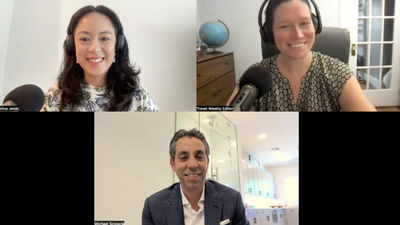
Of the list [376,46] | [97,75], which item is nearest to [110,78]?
[97,75]

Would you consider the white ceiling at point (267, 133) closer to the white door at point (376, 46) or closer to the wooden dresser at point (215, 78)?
the wooden dresser at point (215, 78)

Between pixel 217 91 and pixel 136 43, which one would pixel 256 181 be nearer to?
pixel 217 91

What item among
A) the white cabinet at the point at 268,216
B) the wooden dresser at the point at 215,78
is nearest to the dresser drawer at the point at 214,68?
the wooden dresser at the point at 215,78

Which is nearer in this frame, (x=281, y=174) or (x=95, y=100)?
(x=281, y=174)

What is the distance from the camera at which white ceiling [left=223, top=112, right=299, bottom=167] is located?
1614mm

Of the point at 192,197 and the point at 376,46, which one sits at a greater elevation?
the point at 376,46

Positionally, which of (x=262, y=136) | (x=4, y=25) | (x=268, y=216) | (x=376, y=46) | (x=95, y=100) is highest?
(x=4, y=25)

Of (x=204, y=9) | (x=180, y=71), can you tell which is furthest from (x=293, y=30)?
(x=180, y=71)

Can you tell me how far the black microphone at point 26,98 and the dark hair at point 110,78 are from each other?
0.12 m

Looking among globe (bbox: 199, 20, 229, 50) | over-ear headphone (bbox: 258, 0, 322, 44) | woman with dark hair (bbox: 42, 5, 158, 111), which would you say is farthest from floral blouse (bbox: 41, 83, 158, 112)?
over-ear headphone (bbox: 258, 0, 322, 44)

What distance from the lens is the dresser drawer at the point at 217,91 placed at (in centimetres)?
164

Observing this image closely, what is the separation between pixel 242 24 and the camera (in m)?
1.65

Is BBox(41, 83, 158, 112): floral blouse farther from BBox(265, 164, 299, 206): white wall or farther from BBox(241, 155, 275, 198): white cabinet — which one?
BBox(265, 164, 299, 206): white wall

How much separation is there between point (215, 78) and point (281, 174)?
56cm
